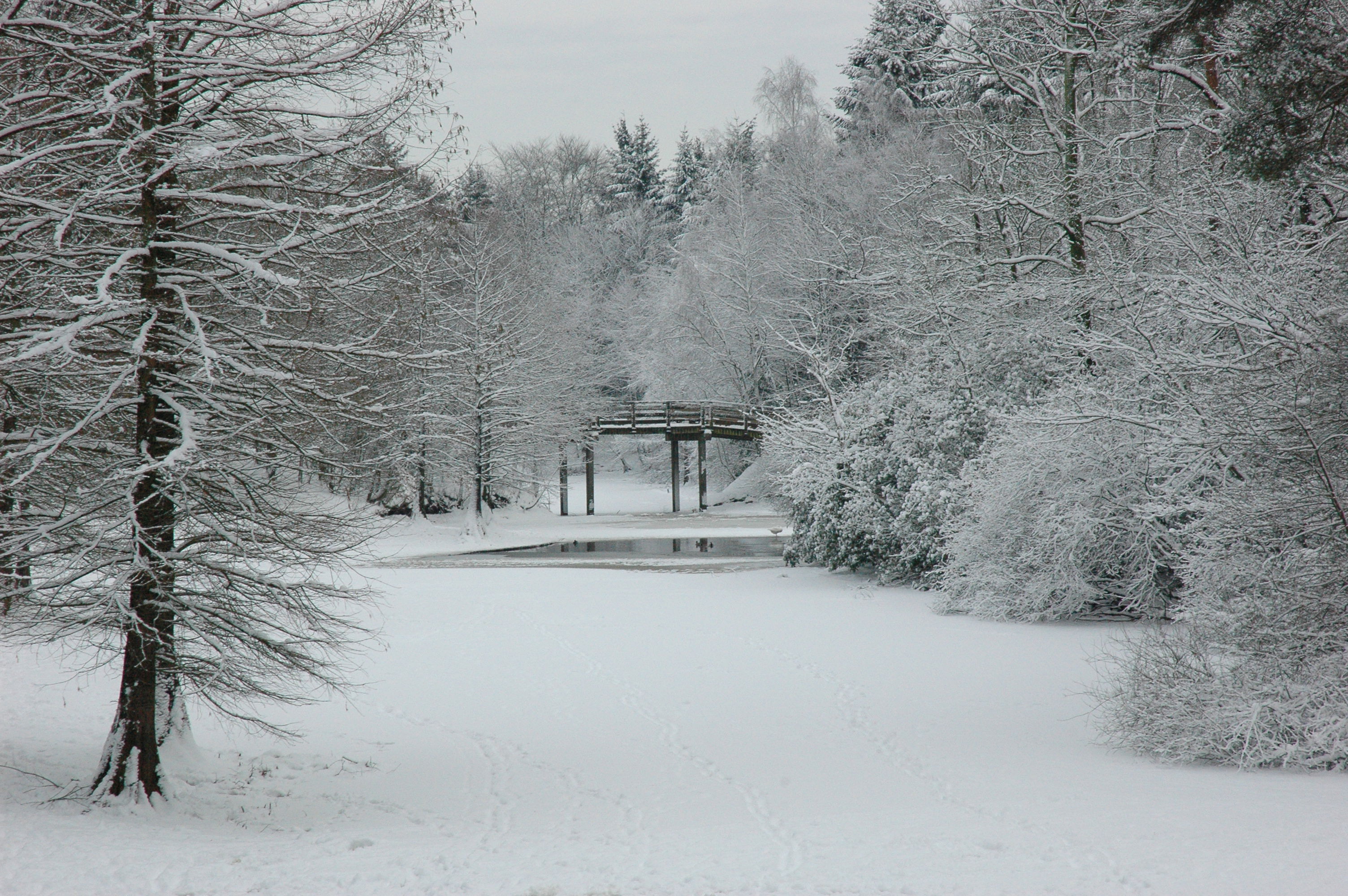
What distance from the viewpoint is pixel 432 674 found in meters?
11.7

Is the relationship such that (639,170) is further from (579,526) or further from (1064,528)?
(1064,528)

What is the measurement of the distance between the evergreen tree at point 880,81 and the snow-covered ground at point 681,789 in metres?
29.4

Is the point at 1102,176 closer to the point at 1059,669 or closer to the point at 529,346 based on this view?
the point at 1059,669

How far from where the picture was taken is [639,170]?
186 ft

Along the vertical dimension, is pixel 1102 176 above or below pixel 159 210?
above

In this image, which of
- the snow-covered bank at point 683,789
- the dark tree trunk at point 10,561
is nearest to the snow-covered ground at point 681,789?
the snow-covered bank at point 683,789

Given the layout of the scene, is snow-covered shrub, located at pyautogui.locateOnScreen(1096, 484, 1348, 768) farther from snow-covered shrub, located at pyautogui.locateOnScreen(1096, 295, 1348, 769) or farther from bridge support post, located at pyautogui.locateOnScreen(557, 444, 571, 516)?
bridge support post, located at pyautogui.locateOnScreen(557, 444, 571, 516)

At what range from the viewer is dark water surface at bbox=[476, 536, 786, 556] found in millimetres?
24797

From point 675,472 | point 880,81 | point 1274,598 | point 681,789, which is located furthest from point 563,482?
point 1274,598

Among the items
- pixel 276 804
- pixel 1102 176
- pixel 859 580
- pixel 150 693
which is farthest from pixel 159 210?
pixel 859 580

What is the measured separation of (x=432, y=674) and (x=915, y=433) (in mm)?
9298

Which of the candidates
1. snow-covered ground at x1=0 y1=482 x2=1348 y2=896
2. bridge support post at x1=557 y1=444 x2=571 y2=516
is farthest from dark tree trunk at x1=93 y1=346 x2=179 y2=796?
bridge support post at x1=557 y1=444 x2=571 y2=516

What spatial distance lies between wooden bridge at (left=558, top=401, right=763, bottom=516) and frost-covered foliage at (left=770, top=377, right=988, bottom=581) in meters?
18.2

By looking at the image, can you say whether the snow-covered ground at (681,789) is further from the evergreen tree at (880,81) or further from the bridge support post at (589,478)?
the evergreen tree at (880,81)
